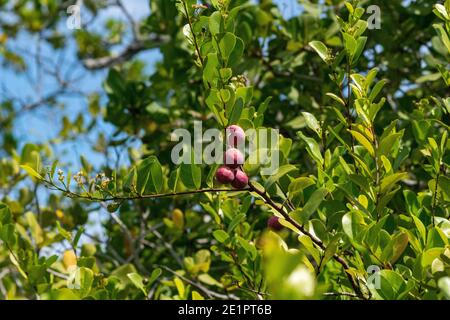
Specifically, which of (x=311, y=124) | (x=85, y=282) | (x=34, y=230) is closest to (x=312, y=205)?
(x=311, y=124)

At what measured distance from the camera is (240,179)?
114cm

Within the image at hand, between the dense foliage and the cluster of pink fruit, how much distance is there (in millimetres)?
26

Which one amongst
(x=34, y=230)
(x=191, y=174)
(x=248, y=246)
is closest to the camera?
(x=191, y=174)

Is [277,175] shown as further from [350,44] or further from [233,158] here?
[350,44]

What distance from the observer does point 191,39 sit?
128 centimetres

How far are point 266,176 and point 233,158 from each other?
159 millimetres

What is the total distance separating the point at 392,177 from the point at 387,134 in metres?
0.10

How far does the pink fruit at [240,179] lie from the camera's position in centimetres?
115

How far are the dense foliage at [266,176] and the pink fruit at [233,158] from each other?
5 centimetres

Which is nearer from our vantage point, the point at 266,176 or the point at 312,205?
the point at 312,205

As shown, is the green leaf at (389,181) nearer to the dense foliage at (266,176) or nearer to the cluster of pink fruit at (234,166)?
the dense foliage at (266,176)
